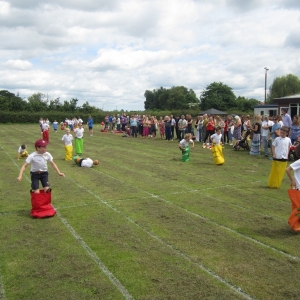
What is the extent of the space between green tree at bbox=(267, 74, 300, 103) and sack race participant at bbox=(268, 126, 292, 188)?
209ft

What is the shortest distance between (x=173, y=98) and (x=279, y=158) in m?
104

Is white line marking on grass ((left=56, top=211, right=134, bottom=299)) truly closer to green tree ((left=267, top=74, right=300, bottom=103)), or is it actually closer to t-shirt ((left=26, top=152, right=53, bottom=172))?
t-shirt ((left=26, top=152, right=53, bottom=172))

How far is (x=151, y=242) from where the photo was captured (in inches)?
229

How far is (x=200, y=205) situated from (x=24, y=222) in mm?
3763

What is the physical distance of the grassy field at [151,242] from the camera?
4.38 metres

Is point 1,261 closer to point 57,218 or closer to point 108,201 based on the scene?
point 57,218

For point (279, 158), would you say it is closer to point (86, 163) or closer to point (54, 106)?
point (86, 163)

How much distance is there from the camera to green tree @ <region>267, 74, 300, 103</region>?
70.1 metres

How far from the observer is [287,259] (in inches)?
203

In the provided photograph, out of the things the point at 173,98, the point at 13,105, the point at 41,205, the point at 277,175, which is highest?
the point at 173,98

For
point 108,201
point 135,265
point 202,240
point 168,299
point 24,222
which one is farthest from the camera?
point 108,201

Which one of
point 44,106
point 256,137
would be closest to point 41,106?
point 44,106

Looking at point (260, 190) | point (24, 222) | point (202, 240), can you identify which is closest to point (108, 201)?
point (24, 222)

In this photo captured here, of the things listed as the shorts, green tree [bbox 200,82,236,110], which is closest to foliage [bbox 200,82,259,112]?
green tree [bbox 200,82,236,110]
